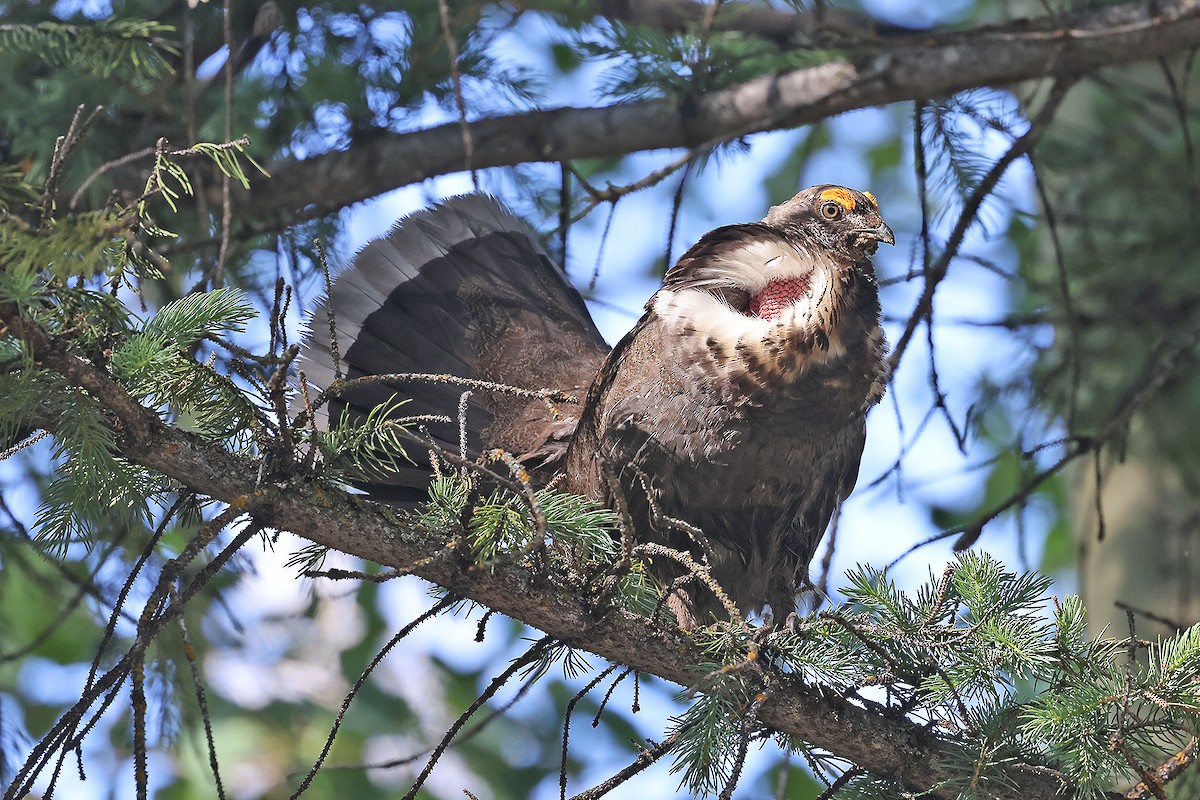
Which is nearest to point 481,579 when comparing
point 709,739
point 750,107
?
point 709,739

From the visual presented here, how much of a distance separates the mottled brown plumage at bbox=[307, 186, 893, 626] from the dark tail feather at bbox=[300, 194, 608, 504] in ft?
0.06

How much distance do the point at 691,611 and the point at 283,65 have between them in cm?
223

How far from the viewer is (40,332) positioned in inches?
64.9

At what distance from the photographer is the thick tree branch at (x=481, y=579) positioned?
1831mm

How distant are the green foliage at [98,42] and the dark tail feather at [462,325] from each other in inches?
34.5

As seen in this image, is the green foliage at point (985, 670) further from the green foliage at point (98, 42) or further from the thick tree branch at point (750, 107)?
the green foliage at point (98, 42)

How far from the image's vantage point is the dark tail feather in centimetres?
342

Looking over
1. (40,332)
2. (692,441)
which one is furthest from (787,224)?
(40,332)

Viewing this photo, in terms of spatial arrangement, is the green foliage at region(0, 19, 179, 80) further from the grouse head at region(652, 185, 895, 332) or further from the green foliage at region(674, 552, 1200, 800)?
the green foliage at region(674, 552, 1200, 800)

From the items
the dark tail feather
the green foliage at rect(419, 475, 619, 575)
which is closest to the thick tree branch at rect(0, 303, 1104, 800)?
the green foliage at rect(419, 475, 619, 575)

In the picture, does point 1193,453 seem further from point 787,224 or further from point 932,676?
point 932,676

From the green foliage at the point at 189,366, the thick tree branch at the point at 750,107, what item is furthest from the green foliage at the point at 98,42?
the green foliage at the point at 189,366

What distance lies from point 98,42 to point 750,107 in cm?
184

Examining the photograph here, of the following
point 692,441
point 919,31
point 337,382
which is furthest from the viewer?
point 919,31
